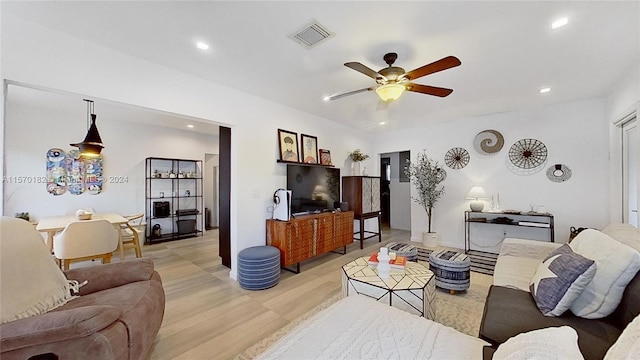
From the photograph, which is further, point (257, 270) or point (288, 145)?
point (288, 145)

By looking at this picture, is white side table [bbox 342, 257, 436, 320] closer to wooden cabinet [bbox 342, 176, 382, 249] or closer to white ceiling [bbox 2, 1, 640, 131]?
white ceiling [bbox 2, 1, 640, 131]

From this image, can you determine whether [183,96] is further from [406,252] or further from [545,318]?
[545,318]

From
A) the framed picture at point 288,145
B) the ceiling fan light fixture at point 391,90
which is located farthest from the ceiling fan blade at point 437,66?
the framed picture at point 288,145

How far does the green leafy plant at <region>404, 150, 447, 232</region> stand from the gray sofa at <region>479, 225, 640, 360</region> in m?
2.82

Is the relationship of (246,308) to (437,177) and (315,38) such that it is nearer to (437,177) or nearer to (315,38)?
(315,38)

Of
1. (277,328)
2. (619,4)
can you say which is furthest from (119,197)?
(619,4)

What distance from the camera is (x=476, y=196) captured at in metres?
4.25

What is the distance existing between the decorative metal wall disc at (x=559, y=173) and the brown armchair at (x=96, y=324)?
5.54 metres

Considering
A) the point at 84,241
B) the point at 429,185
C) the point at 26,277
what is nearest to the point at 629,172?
the point at 429,185

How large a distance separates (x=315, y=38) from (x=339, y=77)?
842mm

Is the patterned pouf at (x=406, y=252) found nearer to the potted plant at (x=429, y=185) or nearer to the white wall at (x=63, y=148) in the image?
the potted plant at (x=429, y=185)

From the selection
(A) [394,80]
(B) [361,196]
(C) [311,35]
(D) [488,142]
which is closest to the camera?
(C) [311,35]

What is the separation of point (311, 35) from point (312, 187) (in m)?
2.53

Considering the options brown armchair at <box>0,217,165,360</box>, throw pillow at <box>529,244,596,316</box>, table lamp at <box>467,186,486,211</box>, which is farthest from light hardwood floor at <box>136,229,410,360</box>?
table lamp at <box>467,186,486,211</box>
